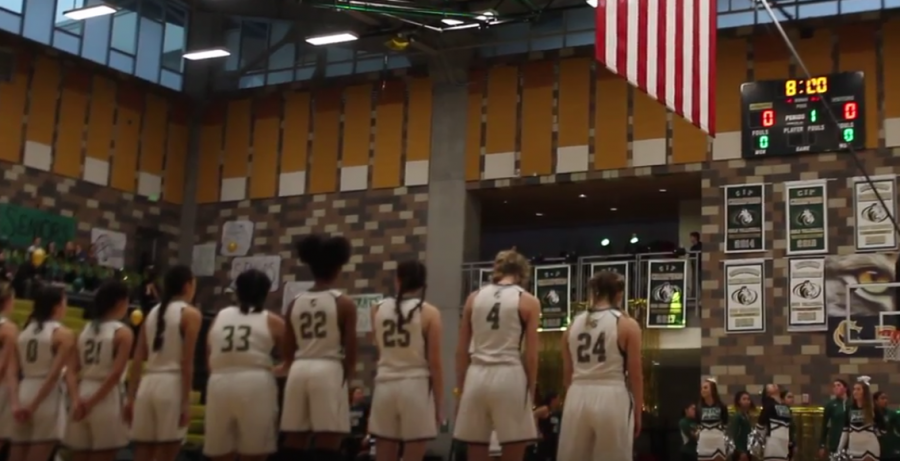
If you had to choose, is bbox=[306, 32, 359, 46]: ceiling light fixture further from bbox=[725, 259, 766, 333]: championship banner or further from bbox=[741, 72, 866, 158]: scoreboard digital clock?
bbox=[725, 259, 766, 333]: championship banner

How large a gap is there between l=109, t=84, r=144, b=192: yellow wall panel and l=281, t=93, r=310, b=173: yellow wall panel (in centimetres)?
345

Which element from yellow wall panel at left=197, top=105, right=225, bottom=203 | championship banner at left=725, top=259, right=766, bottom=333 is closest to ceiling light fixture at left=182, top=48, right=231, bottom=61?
yellow wall panel at left=197, top=105, right=225, bottom=203

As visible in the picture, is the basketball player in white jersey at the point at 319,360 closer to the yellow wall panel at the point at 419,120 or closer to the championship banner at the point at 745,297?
the championship banner at the point at 745,297

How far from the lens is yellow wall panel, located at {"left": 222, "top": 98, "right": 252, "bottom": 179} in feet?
86.5

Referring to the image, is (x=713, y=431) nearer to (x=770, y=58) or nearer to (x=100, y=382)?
(x=770, y=58)

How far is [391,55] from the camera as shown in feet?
82.9

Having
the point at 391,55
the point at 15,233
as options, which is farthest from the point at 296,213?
the point at 15,233

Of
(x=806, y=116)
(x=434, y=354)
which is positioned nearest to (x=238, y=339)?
(x=434, y=354)

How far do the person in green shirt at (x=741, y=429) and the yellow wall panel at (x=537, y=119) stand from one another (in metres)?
7.66

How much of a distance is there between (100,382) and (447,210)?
1619 centimetres

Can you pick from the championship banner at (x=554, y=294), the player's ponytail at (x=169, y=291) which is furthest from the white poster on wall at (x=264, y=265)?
the player's ponytail at (x=169, y=291)

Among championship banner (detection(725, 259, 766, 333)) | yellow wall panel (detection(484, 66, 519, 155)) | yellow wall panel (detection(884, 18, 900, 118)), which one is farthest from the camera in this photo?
yellow wall panel (detection(484, 66, 519, 155))

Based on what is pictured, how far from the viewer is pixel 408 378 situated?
7516 millimetres

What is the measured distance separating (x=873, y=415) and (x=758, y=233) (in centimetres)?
547
